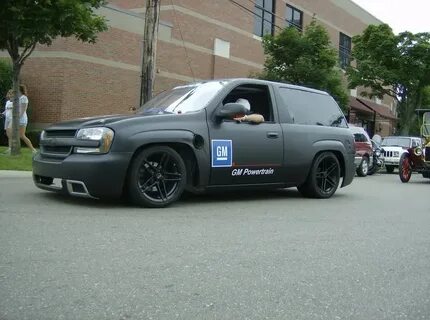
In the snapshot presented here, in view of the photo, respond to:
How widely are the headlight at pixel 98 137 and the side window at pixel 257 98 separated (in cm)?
232

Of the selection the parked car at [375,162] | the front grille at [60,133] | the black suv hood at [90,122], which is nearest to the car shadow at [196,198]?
the front grille at [60,133]

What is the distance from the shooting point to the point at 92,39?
43.3 ft

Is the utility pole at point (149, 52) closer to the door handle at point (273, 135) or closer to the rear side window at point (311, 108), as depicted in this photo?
the rear side window at point (311, 108)

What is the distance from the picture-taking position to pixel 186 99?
7.77 metres

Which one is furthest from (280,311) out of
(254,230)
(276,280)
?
(254,230)

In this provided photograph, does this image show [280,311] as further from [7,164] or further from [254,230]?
[7,164]

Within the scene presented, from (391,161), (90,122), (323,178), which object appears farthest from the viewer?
(391,161)

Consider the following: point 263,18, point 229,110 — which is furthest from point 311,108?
point 263,18

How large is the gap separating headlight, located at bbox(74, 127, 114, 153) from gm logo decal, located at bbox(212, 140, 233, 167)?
1.51 meters

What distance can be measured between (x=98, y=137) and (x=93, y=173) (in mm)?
450

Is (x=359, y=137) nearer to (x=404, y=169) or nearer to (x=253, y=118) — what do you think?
(x=404, y=169)

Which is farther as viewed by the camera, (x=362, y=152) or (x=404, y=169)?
(x=362, y=152)

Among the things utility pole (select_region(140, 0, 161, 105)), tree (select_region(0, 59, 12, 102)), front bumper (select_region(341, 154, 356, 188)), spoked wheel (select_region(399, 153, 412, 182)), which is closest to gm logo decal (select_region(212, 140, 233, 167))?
front bumper (select_region(341, 154, 356, 188))

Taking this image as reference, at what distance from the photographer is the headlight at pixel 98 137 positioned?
21.7 ft
